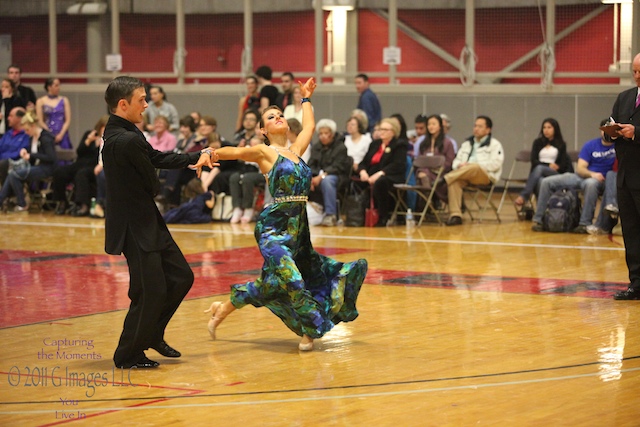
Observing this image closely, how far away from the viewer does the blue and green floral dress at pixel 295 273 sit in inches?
270

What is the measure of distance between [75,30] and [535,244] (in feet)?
43.4

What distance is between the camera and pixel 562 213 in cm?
1374

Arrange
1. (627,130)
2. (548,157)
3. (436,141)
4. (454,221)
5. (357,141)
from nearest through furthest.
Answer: (627,130), (548,157), (454,221), (436,141), (357,141)

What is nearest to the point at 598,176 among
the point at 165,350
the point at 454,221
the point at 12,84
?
the point at 454,221

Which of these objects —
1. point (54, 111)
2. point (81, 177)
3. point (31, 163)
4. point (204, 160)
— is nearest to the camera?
point (204, 160)

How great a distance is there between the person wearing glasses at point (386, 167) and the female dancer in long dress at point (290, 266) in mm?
7545

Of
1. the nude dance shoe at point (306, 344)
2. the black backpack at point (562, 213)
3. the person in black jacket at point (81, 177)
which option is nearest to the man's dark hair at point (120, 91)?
the nude dance shoe at point (306, 344)

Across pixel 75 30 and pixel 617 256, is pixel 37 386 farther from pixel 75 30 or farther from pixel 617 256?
pixel 75 30

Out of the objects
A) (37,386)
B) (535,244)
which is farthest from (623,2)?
(37,386)

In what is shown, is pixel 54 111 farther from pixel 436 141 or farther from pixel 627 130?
pixel 627 130

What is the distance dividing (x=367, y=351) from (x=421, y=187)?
7.86m

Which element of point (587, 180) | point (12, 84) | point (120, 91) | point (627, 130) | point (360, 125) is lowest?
point (587, 180)

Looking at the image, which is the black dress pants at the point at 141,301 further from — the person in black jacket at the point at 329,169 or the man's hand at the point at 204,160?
the person in black jacket at the point at 329,169

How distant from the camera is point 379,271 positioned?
34.4ft
